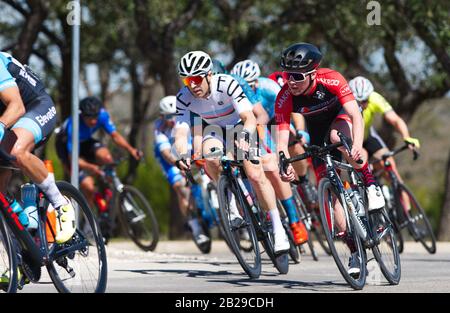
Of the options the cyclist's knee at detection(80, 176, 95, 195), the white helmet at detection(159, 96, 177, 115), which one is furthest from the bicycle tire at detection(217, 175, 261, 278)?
the cyclist's knee at detection(80, 176, 95, 195)

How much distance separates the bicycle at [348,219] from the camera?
328 inches

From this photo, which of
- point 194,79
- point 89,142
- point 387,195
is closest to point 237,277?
point 194,79

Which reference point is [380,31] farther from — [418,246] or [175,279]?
[175,279]

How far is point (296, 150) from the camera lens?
39.8ft

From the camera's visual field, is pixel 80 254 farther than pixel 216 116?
No

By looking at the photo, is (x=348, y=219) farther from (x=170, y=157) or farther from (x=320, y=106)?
(x=170, y=157)

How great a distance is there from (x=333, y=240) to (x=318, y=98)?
1.30m

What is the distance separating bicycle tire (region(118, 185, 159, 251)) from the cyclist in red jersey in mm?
5769

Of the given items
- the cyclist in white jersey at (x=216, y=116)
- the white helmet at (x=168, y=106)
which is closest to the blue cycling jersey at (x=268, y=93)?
the cyclist in white jersey at (x=216, y=116)

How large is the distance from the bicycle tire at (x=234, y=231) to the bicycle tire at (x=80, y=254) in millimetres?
1740

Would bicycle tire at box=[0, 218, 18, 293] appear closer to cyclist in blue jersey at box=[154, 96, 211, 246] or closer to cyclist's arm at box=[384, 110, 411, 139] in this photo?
cyclist's arm at box=[384, 110, 411, 139]

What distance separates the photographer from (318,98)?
8.87 meters

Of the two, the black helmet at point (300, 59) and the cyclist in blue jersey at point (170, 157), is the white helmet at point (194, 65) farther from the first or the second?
the cyclist in blue jersey at point (170, 157)
